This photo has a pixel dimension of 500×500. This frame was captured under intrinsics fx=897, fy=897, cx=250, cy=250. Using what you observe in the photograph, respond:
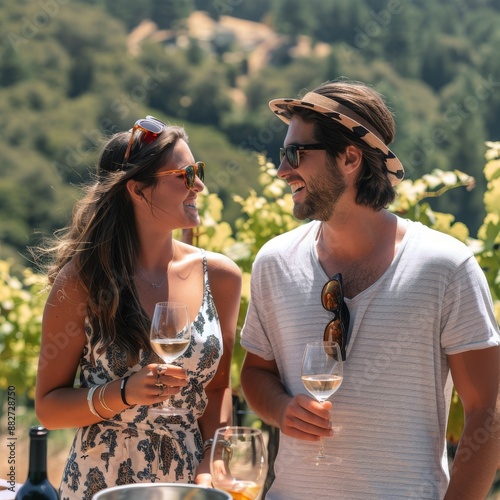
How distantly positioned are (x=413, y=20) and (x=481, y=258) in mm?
64969

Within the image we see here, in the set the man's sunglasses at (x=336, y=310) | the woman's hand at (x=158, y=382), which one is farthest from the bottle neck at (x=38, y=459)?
the man's sunglasses at (x=336, y=310)

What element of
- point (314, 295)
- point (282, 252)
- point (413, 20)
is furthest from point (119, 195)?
point (413, 20)

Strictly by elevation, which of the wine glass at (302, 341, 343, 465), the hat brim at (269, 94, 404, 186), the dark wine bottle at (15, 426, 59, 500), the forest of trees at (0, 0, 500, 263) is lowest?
the forest of trees at (0, 0, 500, 263)

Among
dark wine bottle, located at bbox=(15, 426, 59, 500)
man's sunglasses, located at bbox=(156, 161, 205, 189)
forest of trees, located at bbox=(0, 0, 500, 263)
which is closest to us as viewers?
dark wine bottle, located at bbox=(15, 426, 59, 500)

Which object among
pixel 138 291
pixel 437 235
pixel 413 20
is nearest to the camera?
pixel 437 235

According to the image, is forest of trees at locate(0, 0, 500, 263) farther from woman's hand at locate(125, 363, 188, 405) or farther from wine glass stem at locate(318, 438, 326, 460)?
wine glass stem at locate(318, 438, 326, 460)

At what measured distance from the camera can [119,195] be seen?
3002 mm

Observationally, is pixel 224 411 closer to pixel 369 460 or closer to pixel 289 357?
pixel 289 357

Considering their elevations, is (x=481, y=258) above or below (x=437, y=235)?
below

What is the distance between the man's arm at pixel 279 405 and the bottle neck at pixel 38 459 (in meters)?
0.62

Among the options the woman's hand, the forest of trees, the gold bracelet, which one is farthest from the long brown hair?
the forest of trees

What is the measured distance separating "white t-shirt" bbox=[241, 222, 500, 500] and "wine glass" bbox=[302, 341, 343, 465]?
0.66 ft

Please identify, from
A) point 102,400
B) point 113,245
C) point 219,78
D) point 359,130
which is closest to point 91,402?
point 102,400

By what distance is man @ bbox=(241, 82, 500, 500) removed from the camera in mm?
2254
